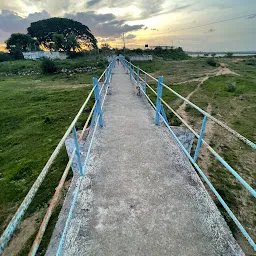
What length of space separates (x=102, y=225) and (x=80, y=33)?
76788mm

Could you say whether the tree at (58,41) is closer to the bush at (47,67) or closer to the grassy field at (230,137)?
the bush at (47,67)

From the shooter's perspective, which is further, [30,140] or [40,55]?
[40,55]

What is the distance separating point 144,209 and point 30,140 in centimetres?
729

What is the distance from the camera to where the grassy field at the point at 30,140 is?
5223 millimetres

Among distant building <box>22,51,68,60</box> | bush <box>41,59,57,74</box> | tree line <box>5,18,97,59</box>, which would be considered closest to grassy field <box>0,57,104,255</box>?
bush <box>41,59,57,74</box>

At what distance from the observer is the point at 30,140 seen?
8508 millimetres

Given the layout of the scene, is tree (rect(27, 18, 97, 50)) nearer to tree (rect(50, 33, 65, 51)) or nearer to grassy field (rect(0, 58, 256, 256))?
tree (rect(50, 33, 65, 51))

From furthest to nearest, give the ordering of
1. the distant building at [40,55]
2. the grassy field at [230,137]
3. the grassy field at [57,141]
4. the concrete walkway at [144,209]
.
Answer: the distant building at [40,55]
the grassy field at [57,141]
the grassy field at [230,137]
the concrete walkway at [144,209]

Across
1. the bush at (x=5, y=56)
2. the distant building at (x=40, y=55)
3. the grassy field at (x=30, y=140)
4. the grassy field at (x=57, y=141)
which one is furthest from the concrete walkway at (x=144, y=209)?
the bush at (x=5, y=56)

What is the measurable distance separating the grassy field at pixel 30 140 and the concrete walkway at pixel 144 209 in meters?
2.12

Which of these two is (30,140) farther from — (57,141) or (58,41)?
(58,41)

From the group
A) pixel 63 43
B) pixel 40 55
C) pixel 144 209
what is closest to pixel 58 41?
pixel 63 43

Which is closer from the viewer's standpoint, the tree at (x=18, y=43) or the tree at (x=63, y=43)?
the tree at (x=63, y=43)

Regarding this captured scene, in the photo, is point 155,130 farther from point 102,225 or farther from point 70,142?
point 102,225
